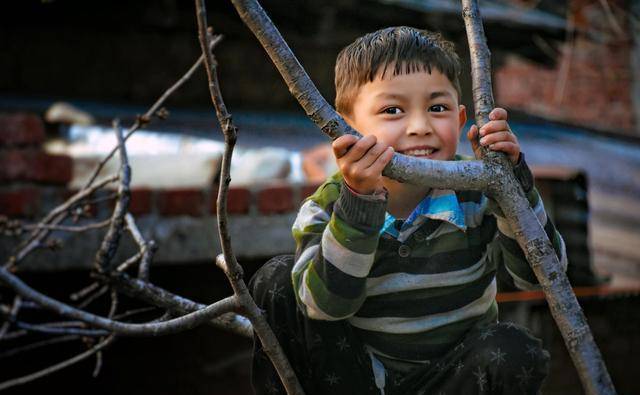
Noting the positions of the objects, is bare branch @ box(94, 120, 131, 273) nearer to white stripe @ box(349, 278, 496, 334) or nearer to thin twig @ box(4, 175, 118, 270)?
thin twig @ box(4, 175, 118, 270)

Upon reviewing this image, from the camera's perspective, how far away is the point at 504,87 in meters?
10.0

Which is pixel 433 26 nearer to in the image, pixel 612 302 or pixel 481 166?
pixel 612 302

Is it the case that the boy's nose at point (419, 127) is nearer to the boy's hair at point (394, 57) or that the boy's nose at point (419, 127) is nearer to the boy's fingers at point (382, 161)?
the boy's hair at point (394, 57)

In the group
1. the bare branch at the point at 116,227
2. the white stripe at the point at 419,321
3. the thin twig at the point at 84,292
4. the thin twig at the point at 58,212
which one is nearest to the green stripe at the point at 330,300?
the white stripe at the point at 419,321

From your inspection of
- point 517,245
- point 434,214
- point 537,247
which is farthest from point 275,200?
point 537,247

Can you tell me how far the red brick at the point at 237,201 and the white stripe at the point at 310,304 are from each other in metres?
1.55

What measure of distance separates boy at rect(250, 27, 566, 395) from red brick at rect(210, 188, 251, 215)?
1.43m

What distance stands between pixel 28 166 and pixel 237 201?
739mm

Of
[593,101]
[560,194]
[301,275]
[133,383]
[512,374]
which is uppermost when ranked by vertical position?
[593,101]

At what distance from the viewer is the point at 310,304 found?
127 cm

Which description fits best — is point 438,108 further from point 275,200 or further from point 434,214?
point 275,200

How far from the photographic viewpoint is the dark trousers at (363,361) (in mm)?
1191

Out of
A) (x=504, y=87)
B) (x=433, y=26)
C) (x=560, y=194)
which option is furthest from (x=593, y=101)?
(x=560, y=194)

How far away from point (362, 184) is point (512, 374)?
15.0 inches
